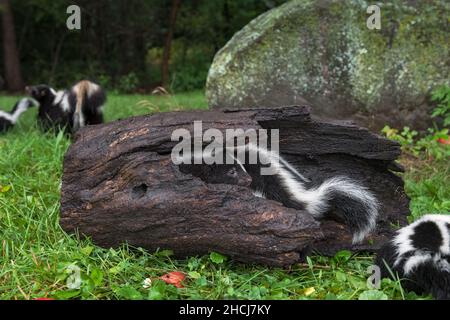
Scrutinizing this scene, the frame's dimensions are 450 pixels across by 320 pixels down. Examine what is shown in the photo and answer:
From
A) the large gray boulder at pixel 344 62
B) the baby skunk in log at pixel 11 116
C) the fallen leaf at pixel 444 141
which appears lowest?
the fallen leaf at pixel 444 141

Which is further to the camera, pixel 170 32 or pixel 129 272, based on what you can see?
pixel 170 32

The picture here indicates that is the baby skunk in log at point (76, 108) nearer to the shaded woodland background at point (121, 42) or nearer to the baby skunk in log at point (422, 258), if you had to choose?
the baby skunk in log at point (422, 258)

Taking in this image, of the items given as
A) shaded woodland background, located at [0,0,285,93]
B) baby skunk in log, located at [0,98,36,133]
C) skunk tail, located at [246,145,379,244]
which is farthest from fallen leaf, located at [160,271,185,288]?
shaded woodland background, located at [0,0,285,93]

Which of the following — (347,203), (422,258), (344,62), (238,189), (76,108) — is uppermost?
(344,62)

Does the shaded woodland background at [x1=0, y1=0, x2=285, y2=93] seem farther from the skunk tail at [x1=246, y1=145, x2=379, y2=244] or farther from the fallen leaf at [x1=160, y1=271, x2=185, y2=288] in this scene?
the fallen leaf at [x1=160, y1=271, x2=185, y2=288]

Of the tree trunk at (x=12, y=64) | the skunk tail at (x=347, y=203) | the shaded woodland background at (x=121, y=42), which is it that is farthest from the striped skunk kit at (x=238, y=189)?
the tree trunk at (x=12, y=64)

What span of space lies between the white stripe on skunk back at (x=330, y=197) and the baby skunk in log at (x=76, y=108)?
9.66ft

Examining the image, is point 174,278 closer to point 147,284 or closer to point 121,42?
point 147,284

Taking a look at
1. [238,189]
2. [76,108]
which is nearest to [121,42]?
[76,108]

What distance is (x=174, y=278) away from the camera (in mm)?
2459

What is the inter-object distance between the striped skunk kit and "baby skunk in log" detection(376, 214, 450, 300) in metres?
0.31

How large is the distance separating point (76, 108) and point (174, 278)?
329 cm

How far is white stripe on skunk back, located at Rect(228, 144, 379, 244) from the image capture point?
273cm

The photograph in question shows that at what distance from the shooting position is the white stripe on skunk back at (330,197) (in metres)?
2.73
